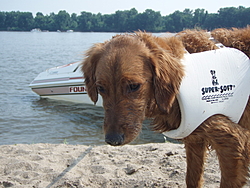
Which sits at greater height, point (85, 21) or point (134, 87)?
point (85, 21)

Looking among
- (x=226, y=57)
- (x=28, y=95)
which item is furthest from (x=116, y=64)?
(x=28, y=95)

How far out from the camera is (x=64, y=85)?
42.1 feet

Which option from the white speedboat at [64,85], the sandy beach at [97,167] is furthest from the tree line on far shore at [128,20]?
the sandy beach at [97,167]

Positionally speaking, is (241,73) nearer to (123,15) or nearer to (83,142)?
(83,142)

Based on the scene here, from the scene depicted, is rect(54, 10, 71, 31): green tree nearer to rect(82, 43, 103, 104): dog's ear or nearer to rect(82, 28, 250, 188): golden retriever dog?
rect(82, 43, 103, 104): dog's ear

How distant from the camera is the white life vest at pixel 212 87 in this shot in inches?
124

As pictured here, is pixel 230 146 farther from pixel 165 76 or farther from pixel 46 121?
pixel 46 121

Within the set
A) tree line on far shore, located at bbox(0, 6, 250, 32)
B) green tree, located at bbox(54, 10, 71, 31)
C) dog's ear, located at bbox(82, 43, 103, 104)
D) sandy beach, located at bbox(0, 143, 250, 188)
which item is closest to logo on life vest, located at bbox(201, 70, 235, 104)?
dog's ear, located at bbox(82, 43, 103, 104)

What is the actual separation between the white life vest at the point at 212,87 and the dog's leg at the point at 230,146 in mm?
118

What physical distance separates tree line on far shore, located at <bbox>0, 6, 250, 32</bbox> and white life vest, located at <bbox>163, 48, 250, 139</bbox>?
67.6 feet

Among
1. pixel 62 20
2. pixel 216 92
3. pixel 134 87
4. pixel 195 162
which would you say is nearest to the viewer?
pixel 134 87

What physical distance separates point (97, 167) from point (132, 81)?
8.74ft

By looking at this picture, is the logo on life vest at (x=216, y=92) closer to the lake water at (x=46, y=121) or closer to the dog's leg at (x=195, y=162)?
the dog's leg at (x=195, y=162)

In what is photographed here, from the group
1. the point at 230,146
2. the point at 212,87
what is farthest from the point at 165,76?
the point at 230,146
